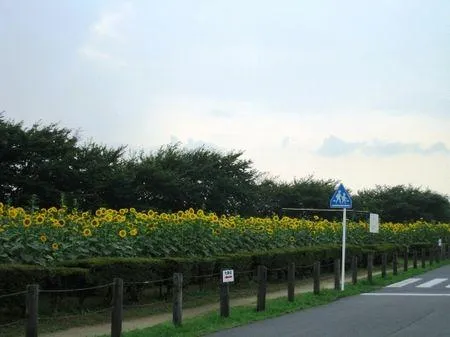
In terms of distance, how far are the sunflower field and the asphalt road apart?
12.6 feet

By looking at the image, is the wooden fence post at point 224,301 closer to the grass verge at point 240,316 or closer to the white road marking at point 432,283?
the grass verge at point 240,316

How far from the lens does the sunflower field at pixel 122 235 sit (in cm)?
1177

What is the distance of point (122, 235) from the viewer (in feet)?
46.5

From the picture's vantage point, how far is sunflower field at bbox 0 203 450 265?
1177 centimetres

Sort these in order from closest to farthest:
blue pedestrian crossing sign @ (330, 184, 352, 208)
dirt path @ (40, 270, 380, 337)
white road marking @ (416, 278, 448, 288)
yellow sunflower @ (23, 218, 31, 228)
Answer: dirt path @ (40, 270, 380, 337) < yellow sunflower @ (23, 218, 31, 228) < blue pedestrian crossing sign @ (330, 184, 352, 208) < white road marking @ (416, 278, 448, 288)

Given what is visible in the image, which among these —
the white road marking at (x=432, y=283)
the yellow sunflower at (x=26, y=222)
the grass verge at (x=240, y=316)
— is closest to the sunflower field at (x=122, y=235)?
the yellow sunflower at (x=26, y=222)

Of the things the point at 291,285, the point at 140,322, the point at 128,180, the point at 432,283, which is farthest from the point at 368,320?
the point at 128,180

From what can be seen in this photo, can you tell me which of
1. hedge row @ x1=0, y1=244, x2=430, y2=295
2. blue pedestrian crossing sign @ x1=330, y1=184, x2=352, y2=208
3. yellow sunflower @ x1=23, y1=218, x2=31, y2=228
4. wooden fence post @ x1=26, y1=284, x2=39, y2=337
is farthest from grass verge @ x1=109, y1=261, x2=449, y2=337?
yellow sunflower @ x1=23, y1=218, x2=31, y2=228

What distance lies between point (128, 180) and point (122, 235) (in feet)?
65.3

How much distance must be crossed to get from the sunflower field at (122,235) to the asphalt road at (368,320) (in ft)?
12.6

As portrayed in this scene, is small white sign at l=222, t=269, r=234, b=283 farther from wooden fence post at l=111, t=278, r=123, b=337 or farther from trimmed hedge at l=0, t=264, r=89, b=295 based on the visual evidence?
wooden fence post at l=111, t=278, r=123, b=337

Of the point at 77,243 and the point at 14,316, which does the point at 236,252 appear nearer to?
the point at 77,243

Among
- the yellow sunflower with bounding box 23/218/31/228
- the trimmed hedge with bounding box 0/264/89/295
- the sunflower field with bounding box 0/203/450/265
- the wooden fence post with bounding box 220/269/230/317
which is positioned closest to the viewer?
the trimmed hedge with bounding box 0/264/89/295

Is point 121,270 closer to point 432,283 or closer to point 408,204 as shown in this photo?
point 432,283
